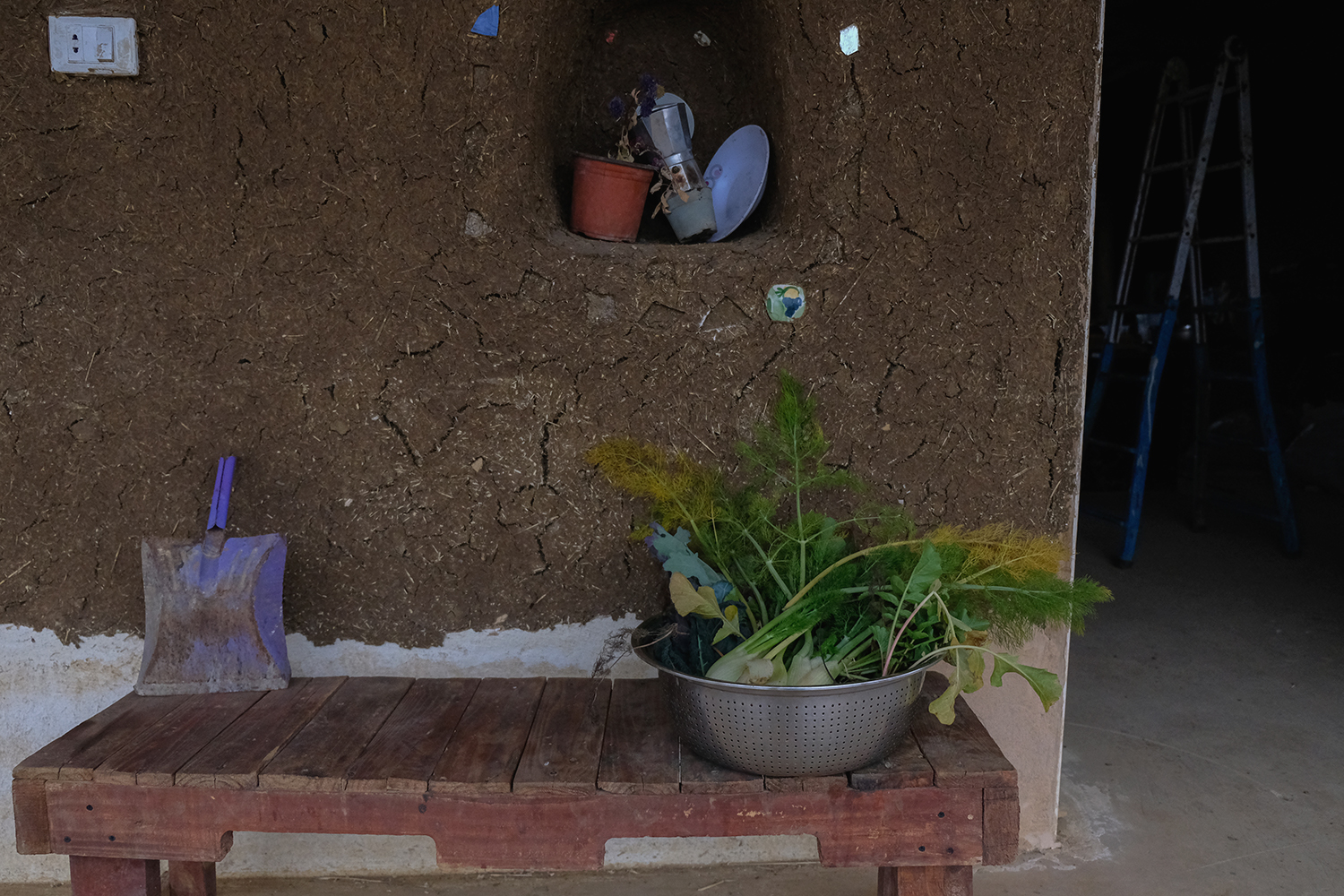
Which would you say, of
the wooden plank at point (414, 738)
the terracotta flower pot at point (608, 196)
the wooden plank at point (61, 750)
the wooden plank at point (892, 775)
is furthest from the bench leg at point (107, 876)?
the terracotta flower pot at point (608, 196)

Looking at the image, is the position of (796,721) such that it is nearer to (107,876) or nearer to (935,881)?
(935,881)

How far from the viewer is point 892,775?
1.54 m

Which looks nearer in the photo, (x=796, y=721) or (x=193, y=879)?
(x=796, y=721)

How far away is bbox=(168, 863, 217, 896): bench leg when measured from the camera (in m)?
1.90

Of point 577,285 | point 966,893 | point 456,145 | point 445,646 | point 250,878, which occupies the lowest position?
point 250,878

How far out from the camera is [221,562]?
1914 mm

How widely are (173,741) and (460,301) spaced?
979 mm

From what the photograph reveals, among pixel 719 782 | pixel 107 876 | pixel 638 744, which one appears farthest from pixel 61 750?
pixel 719 782

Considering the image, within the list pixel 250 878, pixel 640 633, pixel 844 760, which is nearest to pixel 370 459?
pixel 640 633

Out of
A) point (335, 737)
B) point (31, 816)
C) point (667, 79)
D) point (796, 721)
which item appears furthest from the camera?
point (667, 79)

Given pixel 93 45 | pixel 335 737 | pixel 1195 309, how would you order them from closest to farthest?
pixel 335 737
pixel 93 45
pixel 1195 309

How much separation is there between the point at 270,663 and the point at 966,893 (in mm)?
1398

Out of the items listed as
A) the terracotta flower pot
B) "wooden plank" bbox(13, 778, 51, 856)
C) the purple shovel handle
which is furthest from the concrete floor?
the terracotta flower pot

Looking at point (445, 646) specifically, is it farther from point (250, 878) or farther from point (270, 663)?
point (250, 878)
